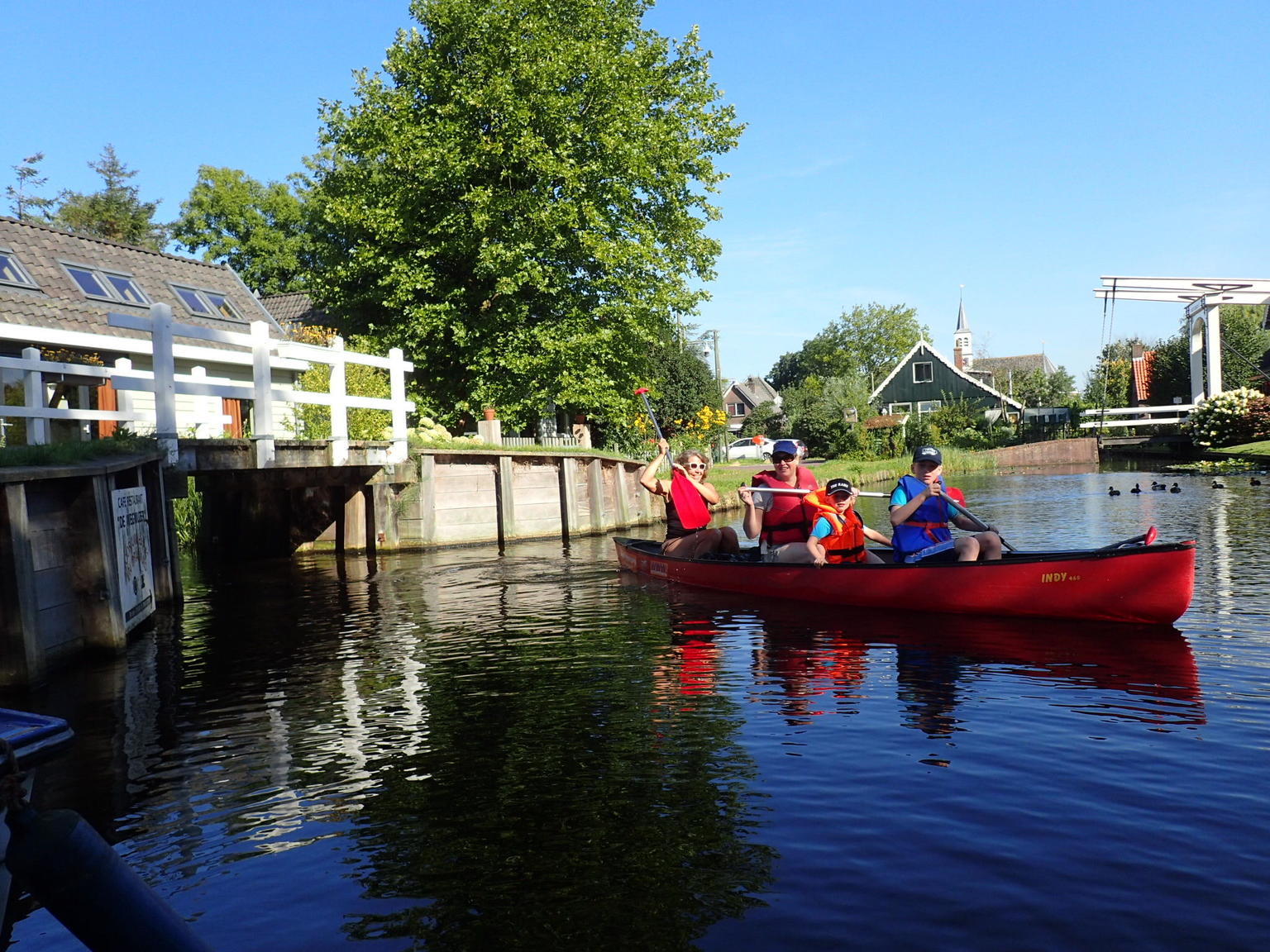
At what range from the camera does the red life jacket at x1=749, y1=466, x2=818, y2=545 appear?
475 inches

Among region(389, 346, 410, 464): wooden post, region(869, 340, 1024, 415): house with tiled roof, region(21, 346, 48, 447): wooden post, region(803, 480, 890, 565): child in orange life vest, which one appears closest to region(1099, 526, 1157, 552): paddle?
region(803, 480, 890, 565): child in orange life vest

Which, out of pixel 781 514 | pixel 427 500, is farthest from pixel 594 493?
pixel 781 514

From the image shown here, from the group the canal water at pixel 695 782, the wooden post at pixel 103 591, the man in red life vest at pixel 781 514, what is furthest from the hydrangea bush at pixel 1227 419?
the wooden post at pixel 103 591

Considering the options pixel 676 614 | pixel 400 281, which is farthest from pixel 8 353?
pixel 676 614

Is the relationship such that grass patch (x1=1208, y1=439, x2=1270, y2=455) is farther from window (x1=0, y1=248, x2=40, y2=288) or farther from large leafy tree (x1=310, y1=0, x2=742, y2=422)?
window (x1=0, y1=248, x2=40, y2=288)

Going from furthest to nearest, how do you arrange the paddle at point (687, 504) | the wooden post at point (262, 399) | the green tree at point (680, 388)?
the green tree at point (680, 388), the wooden post at point (262, 399), the paddle at point (687, 504)

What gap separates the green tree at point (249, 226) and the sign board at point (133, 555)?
120 ft

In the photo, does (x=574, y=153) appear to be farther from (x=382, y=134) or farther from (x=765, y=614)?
(x=765, y=614)

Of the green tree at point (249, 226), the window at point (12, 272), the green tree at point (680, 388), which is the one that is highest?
the green tree at point (249, 226)

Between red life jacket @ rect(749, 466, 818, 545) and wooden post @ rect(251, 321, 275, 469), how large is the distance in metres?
6.94

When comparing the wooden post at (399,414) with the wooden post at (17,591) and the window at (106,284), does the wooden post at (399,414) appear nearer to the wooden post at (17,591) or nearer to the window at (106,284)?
the window at (106,284)

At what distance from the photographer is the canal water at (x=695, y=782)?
13.5 ft

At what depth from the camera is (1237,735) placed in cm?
612

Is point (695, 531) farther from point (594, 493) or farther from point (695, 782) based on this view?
point (594, 493)
